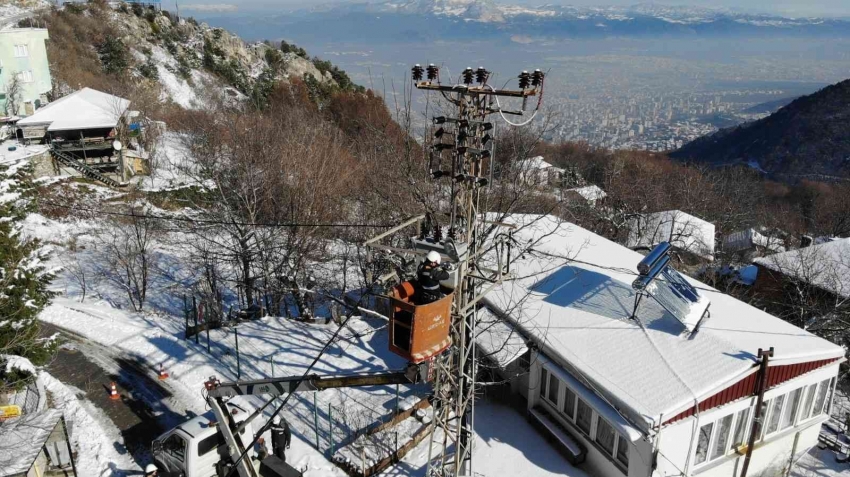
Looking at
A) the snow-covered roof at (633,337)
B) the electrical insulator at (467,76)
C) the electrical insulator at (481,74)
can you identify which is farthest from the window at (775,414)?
the electrical insulator at (467,76)

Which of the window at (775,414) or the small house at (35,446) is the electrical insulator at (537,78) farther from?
the small house at (35,446)

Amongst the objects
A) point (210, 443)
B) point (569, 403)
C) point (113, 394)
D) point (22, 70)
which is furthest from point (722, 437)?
point (22, 70)

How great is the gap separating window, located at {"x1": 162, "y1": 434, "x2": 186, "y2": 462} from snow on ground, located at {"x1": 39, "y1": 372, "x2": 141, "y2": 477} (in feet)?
5.39

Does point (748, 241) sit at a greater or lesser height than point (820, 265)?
lesser

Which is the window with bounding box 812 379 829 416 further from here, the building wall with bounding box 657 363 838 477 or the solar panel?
the solar panel

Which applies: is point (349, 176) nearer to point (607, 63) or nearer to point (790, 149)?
point (790, 149)

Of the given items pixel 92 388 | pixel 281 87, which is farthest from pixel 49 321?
pixel 281 87

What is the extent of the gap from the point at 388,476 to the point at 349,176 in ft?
52.8

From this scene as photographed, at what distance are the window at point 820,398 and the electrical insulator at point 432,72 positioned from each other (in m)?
13.2

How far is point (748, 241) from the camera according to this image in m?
38.9

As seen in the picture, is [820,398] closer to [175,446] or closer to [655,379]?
[655,379]

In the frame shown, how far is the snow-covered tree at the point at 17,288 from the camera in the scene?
45.5 feet

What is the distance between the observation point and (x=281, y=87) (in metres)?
56.6

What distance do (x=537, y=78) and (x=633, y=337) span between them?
331 inches
